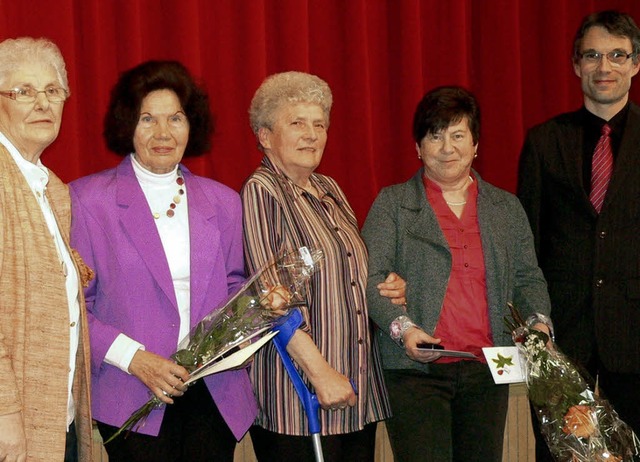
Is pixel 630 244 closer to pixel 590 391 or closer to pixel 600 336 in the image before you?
pixel 600 336

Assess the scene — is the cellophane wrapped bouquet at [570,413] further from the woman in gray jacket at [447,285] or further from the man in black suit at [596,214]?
the man in black suit at [596,214]

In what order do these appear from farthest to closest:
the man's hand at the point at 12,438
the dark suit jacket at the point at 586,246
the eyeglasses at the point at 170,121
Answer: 1. the dark suit jacket at the point at 586,246
2. the eyeglasses at the point at 170,121
3. the man's hand at the point at 12,438

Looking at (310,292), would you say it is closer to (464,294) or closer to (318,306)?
(318,306)

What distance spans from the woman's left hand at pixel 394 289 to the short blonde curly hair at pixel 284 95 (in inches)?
23.4

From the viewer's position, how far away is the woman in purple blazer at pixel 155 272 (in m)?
2.50

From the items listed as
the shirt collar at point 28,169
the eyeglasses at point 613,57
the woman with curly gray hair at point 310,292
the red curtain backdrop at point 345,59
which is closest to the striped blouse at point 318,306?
the woman with curly gray hair at point 310,292

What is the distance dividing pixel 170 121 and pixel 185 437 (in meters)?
0.94

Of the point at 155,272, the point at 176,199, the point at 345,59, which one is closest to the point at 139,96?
the point at 176,199

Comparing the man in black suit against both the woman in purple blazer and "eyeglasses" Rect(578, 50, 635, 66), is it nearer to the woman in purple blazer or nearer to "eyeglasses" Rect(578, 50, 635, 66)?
"eyeglasses" Rect(578, 50, 635, 66)

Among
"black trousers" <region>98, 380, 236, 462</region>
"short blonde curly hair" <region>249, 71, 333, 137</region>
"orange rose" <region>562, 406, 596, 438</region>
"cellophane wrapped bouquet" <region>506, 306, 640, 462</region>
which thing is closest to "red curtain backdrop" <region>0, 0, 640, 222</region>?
"short blonde curly hair" <region>249, 71, 333, 137</region>

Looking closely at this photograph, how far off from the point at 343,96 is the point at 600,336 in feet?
5.13

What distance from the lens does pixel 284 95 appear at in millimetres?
2984

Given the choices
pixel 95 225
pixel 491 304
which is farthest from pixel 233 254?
pixel 491 304

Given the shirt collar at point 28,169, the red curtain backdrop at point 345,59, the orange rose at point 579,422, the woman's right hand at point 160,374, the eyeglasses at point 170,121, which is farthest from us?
the red curtain backdrop at point 345,59
